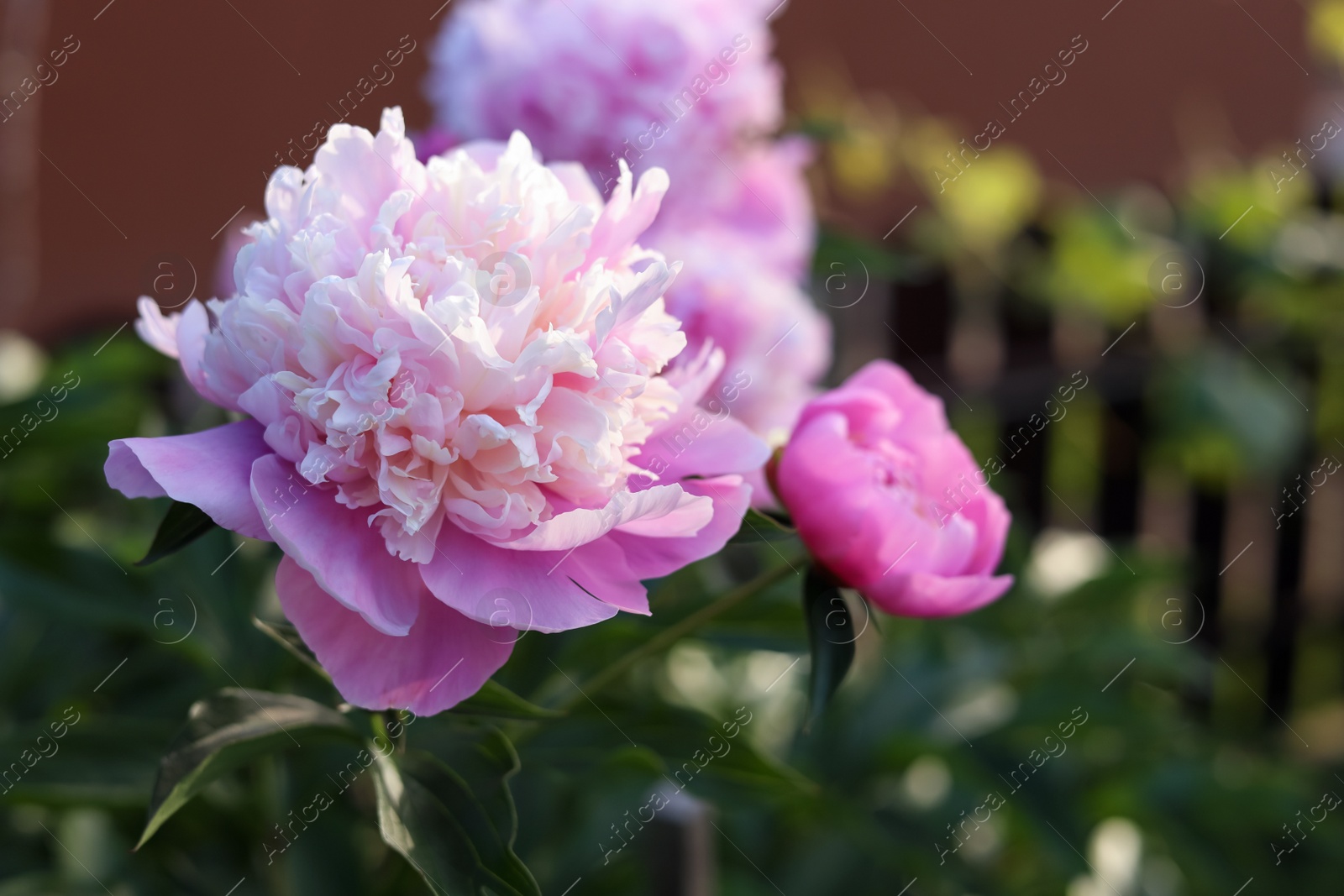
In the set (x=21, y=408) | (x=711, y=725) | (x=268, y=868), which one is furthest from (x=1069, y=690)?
(x=21, y=408)

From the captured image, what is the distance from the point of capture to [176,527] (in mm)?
436

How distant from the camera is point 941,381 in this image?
2.10 metres

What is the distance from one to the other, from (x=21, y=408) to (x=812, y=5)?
233 centimetres

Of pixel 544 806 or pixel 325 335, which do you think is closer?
pixel 325 335

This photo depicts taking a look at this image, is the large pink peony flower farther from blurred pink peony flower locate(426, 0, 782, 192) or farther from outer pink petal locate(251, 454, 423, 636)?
blurred pink peony flower locate(426, 0, 782, 192)

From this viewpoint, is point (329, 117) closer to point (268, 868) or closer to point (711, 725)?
point (268, 868)

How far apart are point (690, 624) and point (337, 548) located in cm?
19

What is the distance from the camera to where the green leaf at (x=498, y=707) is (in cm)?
47

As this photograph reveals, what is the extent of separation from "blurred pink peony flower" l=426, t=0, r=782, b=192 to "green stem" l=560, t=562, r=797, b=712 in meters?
0.41

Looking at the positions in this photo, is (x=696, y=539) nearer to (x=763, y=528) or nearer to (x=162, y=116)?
(x=763, y=528)

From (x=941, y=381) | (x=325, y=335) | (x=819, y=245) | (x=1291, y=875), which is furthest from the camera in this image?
(x=941, y=381)

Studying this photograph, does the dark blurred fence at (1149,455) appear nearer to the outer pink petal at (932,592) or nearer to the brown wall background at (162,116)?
the brown wall background at (162,116)

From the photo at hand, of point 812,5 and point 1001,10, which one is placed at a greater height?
point 812,5

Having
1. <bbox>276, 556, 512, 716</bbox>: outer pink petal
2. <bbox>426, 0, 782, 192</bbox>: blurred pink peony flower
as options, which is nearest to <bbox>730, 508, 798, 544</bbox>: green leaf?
<bbox>276, 556, 512, 716</bbox>: outer pink petal
